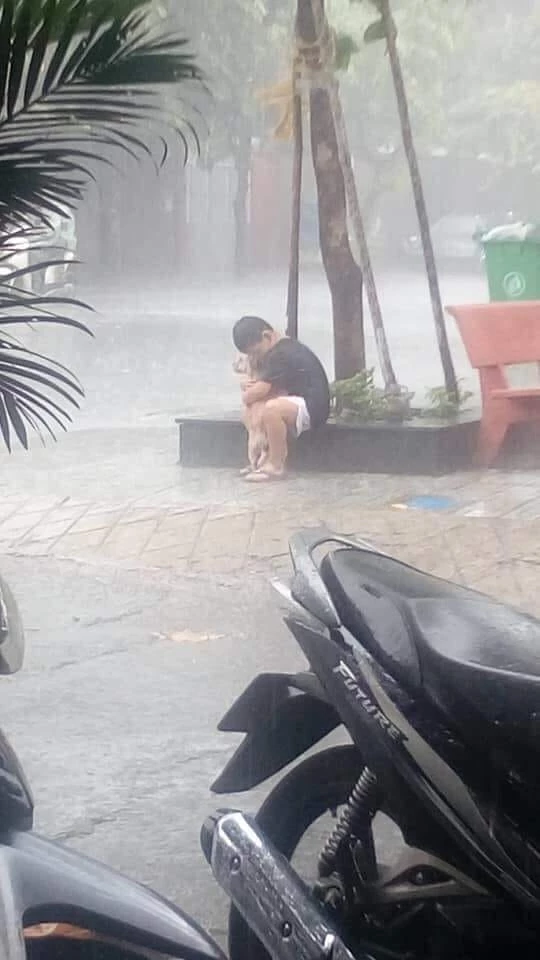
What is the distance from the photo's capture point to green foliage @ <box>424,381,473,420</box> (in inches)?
161

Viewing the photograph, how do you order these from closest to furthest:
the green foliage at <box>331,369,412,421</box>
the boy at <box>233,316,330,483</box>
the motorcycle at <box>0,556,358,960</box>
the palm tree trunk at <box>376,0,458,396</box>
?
the motorcycle at <box>0,556,358,960</box>
the palm tree trunk at <box>376,0,458,396</box>
the boy at <box>233,316,330,483</box>
the green foliage at <box>331,369,412,421</box>

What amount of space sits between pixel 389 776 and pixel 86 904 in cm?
28

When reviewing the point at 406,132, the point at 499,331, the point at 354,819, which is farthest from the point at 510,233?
the point at 354,819

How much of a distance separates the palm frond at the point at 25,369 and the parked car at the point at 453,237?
1.06m

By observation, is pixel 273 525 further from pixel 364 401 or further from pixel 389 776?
pixel 389 776

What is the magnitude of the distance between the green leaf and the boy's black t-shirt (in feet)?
3.36

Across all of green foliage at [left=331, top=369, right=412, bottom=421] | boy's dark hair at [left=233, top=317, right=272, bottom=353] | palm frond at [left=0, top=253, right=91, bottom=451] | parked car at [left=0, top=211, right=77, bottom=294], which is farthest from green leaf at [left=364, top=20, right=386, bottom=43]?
green foliage at [left=331, top=369, right=412, bottom=421]

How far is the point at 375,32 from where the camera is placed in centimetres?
265

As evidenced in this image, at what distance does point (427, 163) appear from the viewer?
252 cm

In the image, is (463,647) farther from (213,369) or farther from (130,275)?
(213,369)

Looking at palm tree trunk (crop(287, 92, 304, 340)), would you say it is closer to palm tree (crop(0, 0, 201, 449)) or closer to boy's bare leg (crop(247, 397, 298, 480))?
boy's bare leg (crop(247, 397, 298, 480))

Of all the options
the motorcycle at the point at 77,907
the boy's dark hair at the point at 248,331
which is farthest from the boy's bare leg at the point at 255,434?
the motorcycle at the point at 77,907

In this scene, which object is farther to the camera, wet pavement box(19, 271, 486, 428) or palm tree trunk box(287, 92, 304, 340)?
palm tree trunk box(287, 92, 304, 340)

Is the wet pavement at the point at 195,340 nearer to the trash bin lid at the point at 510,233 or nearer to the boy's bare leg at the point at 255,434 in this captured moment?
the boy's bare leg at the point at 255,434
